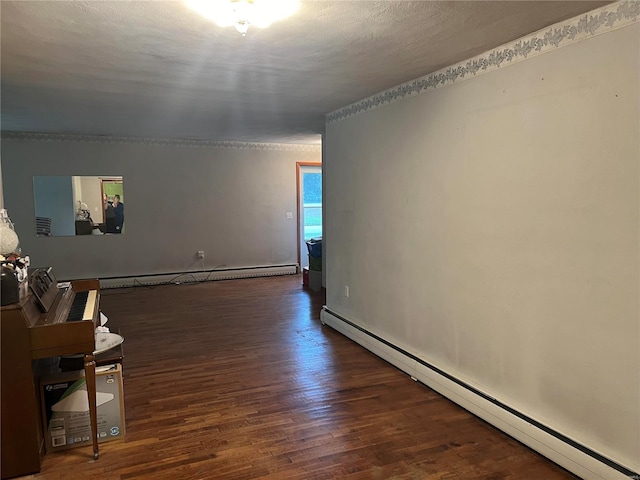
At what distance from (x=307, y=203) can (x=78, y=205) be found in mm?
3784

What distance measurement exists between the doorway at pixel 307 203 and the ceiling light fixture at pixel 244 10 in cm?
564

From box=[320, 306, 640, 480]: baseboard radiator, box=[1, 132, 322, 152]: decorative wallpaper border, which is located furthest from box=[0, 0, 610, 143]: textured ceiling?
box=[320, 306, 640, 480]: baseboard radiator

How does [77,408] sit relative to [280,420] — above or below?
above

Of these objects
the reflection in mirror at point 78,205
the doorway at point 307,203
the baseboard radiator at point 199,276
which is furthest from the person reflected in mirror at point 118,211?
the doorway at point 307,203

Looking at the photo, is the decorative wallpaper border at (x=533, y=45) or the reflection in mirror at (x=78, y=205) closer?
the decorative wallpaper border at (x=533, y=45)

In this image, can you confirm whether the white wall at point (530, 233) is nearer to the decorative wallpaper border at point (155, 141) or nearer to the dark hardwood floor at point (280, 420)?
the dark hardwood floor at point (280, 420)

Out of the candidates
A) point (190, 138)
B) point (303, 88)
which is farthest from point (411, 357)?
point (190, 138)

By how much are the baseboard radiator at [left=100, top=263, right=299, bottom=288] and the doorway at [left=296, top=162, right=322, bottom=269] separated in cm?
37

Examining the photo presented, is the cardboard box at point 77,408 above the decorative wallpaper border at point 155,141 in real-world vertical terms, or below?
below

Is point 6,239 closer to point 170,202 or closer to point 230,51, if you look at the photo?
point 230,51

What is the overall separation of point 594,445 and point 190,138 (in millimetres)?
6262

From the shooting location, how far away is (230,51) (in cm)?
271

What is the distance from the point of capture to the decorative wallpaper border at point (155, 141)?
6.32 meters

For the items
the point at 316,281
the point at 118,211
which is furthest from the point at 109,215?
the point at 316,281
